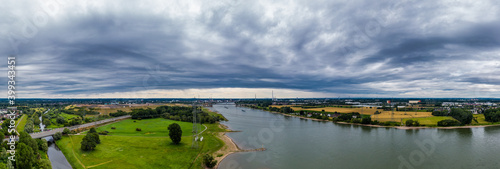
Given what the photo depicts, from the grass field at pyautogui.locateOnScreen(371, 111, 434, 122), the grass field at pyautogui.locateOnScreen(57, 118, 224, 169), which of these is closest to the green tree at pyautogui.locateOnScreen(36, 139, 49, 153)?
the grass field at pyautogui.locateOnScreen(57, 118, 224, 169)

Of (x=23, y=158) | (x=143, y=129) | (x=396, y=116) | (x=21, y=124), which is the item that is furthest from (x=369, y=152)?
(x=21, y=124)

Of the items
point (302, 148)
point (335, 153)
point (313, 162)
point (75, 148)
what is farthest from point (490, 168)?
point (75, 148)

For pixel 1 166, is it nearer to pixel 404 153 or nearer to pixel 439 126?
pixel 404 153

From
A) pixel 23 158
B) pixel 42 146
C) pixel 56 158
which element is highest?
pixel 23 158

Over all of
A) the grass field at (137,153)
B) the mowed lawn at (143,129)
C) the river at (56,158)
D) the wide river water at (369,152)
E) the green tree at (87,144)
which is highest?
the green tree at (87,144)

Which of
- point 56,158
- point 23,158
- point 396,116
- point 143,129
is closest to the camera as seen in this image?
point 23,158

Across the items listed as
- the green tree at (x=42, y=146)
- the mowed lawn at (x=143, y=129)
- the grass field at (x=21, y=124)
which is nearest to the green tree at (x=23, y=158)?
the green tree at (x=42, y=146)

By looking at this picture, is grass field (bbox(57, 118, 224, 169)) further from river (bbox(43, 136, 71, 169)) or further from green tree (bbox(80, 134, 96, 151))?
green tree (bbox(80, 134, 96, 151))

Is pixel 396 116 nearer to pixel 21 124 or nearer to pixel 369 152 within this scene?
pixel 369 152

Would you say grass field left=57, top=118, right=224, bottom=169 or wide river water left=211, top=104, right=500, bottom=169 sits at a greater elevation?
grass field left=57, top=118, right=224, bottom=169

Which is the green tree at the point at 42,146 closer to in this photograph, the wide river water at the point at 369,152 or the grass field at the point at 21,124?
the grass field at the point at 21,124

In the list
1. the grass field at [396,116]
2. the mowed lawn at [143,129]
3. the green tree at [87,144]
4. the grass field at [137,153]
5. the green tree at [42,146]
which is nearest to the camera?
the grass field at [137,153]

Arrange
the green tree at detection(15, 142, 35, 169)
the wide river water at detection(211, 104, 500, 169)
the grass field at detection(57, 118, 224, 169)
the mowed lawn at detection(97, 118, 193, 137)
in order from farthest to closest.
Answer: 1. the mowed lawn at detection(97, 118, 193, 137)
2. the wide river water at detection(211, 104, 500, 169)
3. the grass field at detection(57, 118, 224, 169)
4. the green tree at detection(15, 142, 35, 169)

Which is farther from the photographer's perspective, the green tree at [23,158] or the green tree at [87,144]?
the green tree at [87,144]
